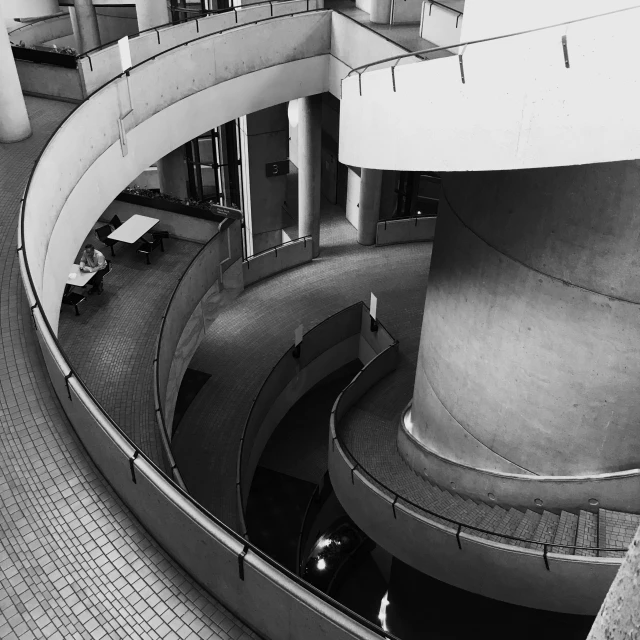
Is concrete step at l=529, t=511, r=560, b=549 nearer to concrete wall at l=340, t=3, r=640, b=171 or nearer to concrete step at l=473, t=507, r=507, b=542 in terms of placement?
concrete step at l=473, t=507, r=507, b=542

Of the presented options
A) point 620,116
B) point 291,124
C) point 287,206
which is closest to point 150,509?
point 620,116

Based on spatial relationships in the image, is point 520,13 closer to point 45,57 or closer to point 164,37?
point 45,57

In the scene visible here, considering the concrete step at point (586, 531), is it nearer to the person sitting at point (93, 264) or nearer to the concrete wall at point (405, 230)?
the person sitting at point (93, 264)

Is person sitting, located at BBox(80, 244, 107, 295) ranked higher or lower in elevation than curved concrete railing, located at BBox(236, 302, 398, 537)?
higher

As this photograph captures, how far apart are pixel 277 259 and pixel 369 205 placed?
138 inches

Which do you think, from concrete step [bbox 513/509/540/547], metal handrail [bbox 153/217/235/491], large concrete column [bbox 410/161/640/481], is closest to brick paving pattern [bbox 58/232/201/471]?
metal handrail [bbox 153/217/235/491]

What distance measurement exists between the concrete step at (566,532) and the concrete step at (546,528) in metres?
0.09

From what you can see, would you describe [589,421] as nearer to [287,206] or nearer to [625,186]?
[625,186]

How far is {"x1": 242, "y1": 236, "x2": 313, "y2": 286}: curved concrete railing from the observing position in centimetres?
2005

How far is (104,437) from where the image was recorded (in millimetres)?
6234

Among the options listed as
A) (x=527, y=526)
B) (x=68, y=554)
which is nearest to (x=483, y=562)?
(x=527, y=526)

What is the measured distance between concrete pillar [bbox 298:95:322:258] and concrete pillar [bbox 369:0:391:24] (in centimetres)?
290

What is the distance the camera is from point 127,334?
13.1 meters

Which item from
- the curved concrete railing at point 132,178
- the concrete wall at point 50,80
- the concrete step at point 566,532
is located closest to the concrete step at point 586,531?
the concrete step at point 566,532
